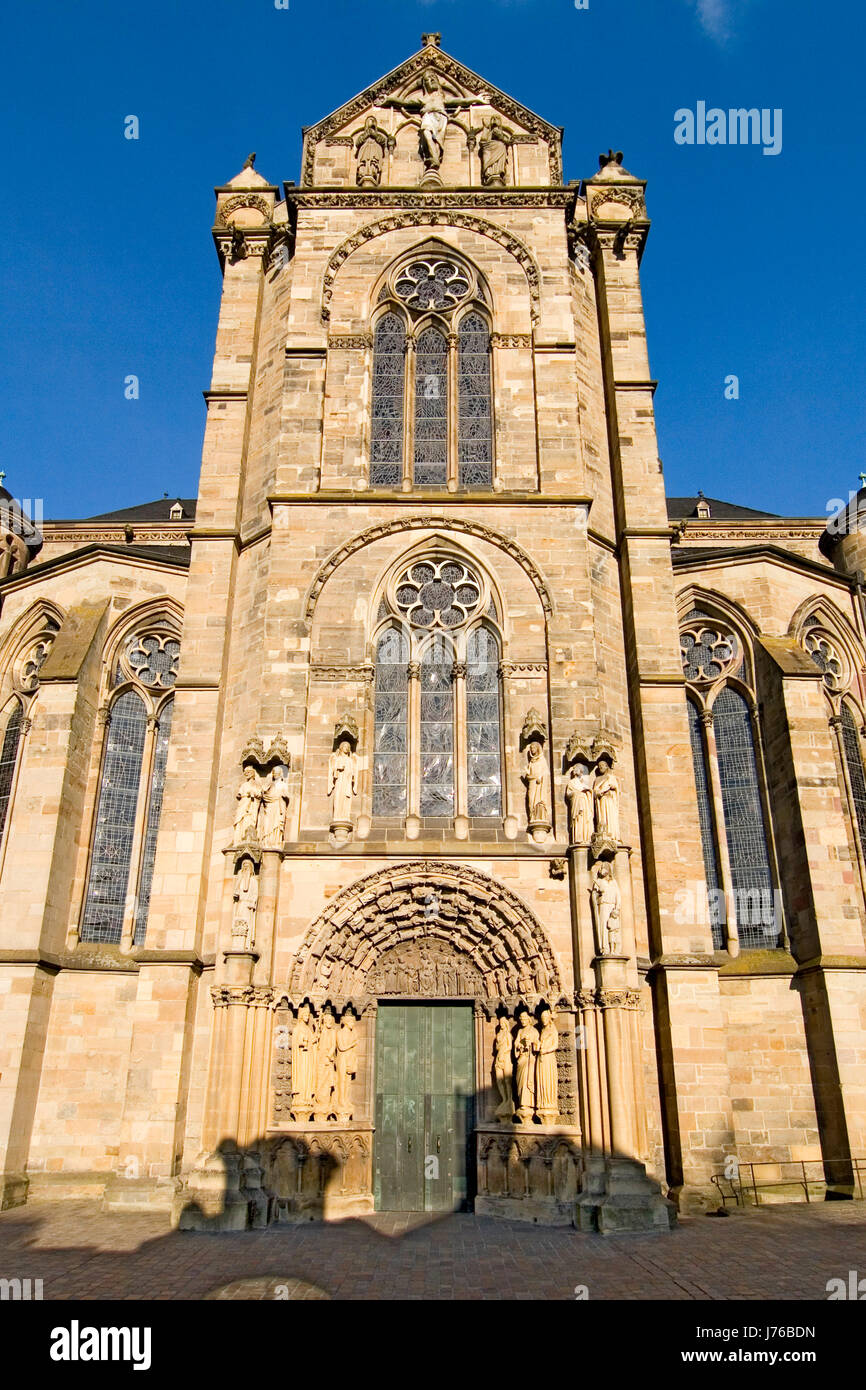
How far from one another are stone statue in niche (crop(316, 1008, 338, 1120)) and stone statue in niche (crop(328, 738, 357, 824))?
267 cm

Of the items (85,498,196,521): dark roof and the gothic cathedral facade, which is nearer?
the gothic cathedral facade

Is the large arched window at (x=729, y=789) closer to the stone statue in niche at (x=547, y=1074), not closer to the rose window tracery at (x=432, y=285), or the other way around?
the stone statue in niche at (x=547, y=1074)

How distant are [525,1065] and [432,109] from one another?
18.3 m

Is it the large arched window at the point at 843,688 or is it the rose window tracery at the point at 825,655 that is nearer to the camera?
the large arched window at the point at 843,688

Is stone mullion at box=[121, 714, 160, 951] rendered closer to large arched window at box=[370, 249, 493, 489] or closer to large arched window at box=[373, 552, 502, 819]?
large arched window at box=[373, 552, 502, 819]

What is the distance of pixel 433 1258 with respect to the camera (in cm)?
1032

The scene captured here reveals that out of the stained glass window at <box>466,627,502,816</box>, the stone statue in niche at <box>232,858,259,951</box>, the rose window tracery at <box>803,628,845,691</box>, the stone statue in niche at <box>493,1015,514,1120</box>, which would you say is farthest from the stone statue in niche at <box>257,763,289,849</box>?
the rose window tracery at <box>803,628,845,691</box>

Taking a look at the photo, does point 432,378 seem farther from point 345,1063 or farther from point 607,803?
point 345,1063

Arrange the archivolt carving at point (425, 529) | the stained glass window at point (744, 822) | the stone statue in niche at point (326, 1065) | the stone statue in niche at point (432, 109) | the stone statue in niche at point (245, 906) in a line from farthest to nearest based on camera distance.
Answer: the stone statue in niche at point (432, 109)
the stained glass window at point (744, 822)
the archivolt carving at point (425, 529)
the stone statue in niche at point (245, 906)
the stone statue in niche at point (326, 1065)

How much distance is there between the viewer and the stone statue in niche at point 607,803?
1399cm

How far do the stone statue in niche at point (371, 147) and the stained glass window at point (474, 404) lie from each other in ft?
13.1

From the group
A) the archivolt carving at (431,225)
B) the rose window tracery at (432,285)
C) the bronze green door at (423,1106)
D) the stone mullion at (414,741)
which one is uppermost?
the archivolt carving at (431,225)

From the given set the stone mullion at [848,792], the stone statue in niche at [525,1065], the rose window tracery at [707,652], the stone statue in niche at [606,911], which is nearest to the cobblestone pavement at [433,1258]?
the stone statue in niche at [525,1065]

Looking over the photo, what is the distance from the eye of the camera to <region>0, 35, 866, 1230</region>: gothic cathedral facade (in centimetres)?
1341
